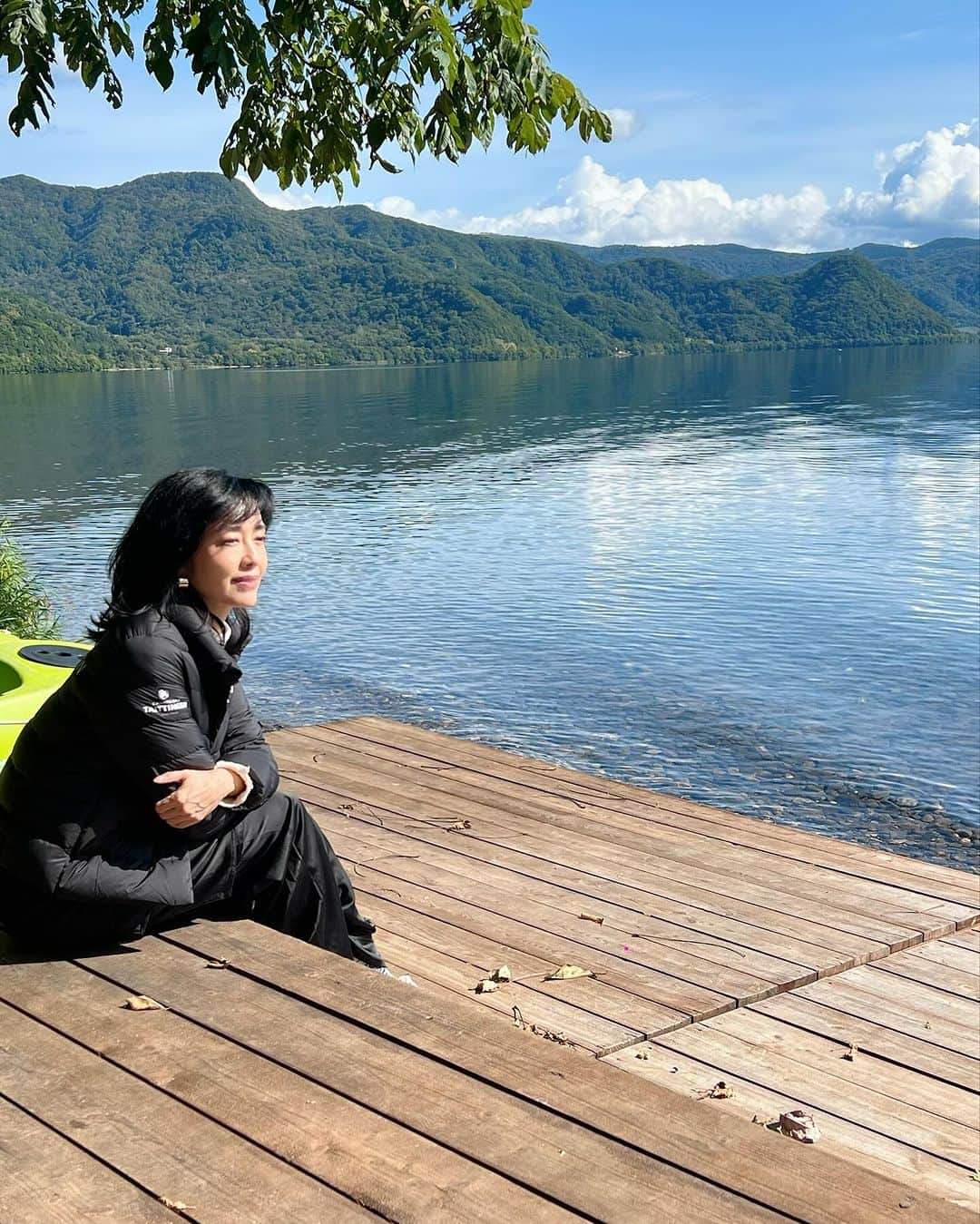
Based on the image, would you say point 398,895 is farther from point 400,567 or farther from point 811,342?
point 811,342

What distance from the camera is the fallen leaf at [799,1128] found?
11.1 ft

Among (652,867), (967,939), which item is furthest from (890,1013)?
(652,867)

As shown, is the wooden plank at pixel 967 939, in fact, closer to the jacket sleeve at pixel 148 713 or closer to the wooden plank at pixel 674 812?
the wooden plank at pixel 674 812

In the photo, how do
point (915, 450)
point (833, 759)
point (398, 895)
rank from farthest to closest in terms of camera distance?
point (915, 450) → point (833, 759) → point (398, 895)

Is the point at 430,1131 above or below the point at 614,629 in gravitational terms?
above

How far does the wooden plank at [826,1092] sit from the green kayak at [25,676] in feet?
8.80

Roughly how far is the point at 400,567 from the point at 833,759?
1066cm

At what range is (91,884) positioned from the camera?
10.6ft

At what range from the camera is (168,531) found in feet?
10.6

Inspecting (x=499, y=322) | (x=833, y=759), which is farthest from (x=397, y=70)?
(x=499, y=322)

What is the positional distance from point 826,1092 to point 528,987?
962mm

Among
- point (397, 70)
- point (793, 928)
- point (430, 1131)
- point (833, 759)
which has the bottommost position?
point (833, 759)

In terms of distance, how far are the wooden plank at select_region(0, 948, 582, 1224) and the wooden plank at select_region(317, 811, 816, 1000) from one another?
1.84 meters

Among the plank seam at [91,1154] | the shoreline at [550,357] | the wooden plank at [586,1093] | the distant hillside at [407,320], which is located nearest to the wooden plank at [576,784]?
the wooden plank at [586,1093]
